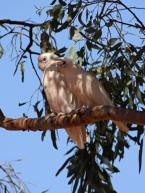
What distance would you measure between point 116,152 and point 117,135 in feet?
0.28

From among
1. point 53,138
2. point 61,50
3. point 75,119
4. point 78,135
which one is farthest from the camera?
point 61,50

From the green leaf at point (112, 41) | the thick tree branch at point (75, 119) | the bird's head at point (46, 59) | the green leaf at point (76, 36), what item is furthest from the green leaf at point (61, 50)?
the thick tree branch at point (75, 119)

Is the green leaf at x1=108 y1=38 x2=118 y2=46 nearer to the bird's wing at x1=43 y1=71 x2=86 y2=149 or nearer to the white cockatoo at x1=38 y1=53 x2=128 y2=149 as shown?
the white cockatoo at x1=38 y1=53 x2=128 y2=149

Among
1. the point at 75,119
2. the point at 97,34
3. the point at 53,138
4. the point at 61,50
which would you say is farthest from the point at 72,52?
the point at 75,119

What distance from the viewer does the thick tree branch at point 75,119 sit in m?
2.77

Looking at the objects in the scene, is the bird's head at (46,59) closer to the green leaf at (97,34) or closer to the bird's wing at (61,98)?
the bird's wing at (61,98)

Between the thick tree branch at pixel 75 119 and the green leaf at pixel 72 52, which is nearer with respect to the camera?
the thick tree branch at pixel 75 119

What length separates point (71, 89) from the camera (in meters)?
3.53

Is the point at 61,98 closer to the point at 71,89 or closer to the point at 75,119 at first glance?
the point at 71,89

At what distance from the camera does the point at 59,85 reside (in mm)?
3553

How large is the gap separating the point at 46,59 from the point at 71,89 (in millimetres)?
266

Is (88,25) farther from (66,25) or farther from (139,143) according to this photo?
(139,143)

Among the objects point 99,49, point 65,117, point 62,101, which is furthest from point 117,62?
point 65,117

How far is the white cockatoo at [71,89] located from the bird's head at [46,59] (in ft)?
0.06
